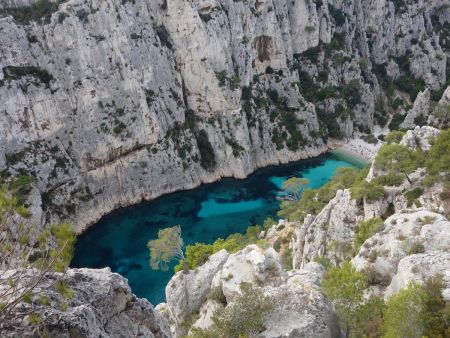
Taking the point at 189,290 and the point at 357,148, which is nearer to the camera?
the point at 189,290

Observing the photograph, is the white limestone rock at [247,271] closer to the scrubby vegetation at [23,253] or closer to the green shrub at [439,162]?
the scrubby vegetation at [23,253]

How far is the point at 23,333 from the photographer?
657cm

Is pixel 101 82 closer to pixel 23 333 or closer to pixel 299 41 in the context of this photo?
pixel 299 41

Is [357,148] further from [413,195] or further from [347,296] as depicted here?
[347,296]

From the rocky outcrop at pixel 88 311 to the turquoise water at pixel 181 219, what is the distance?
25.8 m

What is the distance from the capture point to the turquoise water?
39.8 metres

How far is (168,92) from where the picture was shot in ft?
177

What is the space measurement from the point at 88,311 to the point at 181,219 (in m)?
39.5

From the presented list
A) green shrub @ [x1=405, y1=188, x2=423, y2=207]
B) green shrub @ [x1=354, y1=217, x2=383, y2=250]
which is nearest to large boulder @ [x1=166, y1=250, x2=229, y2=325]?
green shrub @ [x1=354, y1=217, x2=383, y2=250]

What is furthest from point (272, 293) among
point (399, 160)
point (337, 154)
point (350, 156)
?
point (337, 154)

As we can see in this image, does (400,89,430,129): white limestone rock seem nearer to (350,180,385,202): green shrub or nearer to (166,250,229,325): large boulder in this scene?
(350,180,385,202): green shrub

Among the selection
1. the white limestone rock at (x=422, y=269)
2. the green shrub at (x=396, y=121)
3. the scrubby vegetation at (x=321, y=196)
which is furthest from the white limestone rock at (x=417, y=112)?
the white limestone rock at (x=422, y=269)

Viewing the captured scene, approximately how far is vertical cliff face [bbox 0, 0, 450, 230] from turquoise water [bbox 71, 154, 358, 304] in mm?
2040

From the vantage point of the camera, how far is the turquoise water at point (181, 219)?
3975 cm
